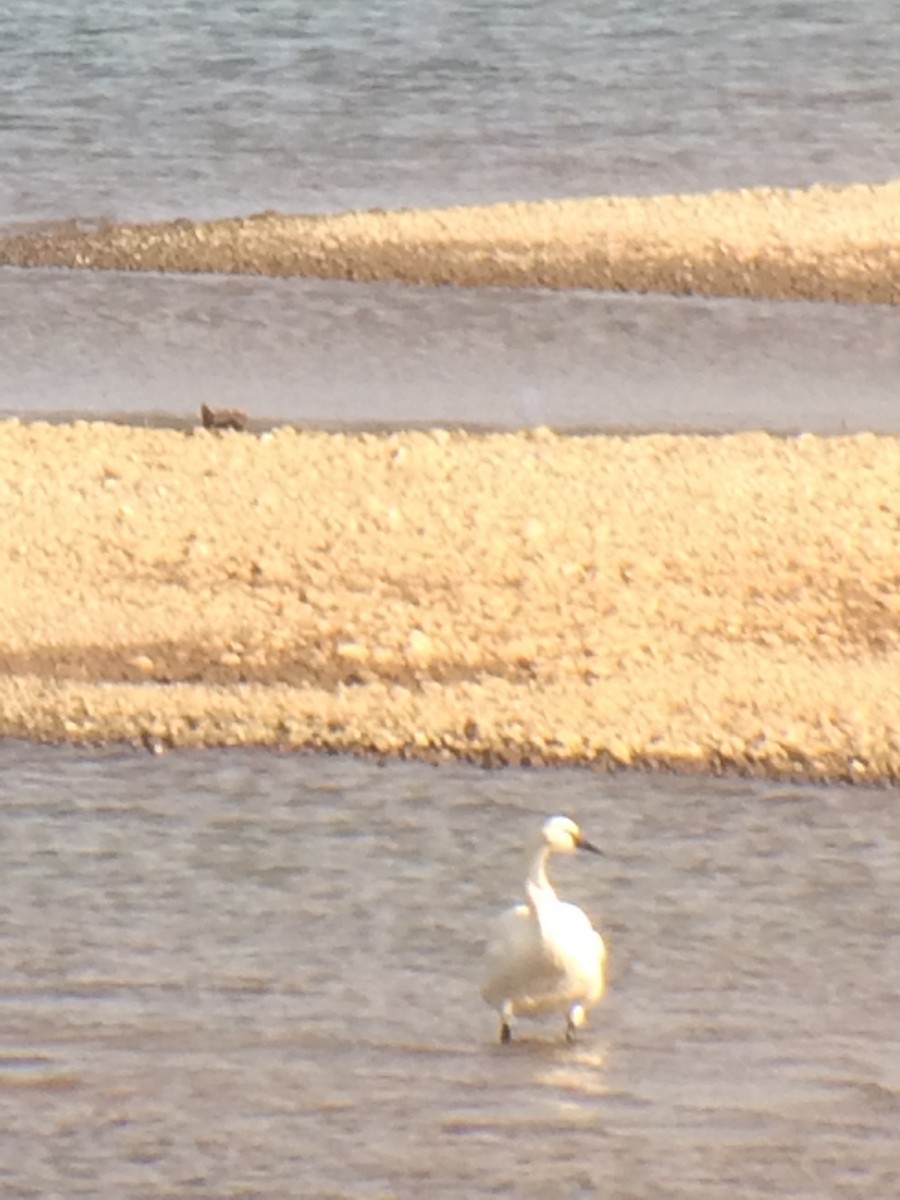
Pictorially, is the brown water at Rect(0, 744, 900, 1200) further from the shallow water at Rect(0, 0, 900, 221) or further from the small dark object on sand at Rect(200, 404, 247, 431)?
the shallow water at Rect(0, 0, 900, 221)

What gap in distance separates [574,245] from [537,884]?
46.5 feet

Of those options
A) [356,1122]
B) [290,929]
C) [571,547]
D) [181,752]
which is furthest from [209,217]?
[356,1122]

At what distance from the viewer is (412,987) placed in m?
11.2

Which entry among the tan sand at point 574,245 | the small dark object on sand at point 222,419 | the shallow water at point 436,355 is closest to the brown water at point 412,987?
the small dark object on sand at point 222,419

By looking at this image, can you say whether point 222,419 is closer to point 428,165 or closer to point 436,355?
point 436,355

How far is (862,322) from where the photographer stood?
74.7ft

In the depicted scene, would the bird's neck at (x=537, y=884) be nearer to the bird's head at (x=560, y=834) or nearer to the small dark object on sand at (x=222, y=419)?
the bird's head at (x=560, y=834)

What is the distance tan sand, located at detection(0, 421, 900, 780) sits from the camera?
44.9 feet

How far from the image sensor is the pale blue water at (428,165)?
824 inches

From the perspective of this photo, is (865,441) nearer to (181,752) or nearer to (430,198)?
(181,752)

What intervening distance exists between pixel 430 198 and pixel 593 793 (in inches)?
577

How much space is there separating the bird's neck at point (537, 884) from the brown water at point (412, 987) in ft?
1.52

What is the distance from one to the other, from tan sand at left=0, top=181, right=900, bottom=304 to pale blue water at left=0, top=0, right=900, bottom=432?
0.41 metres

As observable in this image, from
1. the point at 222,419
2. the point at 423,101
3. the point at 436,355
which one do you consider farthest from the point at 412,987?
the point at 423,101
